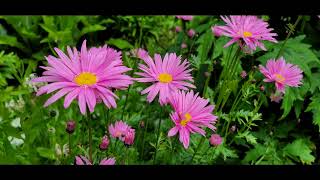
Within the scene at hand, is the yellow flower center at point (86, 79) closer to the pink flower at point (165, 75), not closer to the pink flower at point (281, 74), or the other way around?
the pink flower at point (165, 75)

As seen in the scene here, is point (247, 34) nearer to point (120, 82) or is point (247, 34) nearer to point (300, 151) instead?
point (120, 82)

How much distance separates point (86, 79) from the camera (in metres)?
1.06

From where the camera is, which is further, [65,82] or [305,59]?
[305,59]

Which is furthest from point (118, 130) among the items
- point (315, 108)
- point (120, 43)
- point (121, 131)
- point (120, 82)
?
point (120, 43)

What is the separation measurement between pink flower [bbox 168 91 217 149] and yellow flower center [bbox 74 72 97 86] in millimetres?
184

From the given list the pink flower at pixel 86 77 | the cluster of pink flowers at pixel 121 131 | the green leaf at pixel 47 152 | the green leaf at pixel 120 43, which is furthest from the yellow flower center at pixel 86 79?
the green leaf at pixel 120 43

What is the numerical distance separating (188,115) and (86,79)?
0.24m

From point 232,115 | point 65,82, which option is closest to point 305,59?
point 232,115

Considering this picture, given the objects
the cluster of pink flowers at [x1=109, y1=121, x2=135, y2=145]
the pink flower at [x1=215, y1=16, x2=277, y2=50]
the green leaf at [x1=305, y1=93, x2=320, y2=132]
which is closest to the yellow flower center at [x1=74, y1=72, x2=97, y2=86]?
the cluster of pink flowers at [x1=109, y1=121, x2=135, y2=145]

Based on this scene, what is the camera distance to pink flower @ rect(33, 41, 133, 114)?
3.26 ft
